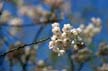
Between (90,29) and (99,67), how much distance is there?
162cm

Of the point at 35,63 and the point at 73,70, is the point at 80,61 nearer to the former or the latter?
the point at 73,70

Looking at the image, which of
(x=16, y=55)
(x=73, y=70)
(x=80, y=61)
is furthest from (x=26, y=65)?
(x=73, y=70)

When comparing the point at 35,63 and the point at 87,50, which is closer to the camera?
the point at 87,50

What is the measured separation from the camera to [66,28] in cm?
294

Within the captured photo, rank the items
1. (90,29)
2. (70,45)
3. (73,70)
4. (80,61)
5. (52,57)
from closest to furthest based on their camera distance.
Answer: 1. (70,45)
2. (73,70)
3. (80,61)
4. (52,57)
5. (90,29)

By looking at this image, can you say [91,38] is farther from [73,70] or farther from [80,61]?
[73,70]

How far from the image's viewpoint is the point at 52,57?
6496 mm

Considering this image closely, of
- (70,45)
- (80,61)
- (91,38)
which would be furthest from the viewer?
(91,38)

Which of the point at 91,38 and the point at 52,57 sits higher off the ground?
the point at 91,38

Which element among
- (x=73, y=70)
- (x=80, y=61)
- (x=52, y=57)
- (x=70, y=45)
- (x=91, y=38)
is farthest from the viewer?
(x=91, y=38)

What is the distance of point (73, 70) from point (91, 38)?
200 cm

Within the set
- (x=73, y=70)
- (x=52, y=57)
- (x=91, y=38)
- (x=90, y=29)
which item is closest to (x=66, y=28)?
(x=73, y=70)

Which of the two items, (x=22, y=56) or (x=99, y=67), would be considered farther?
(x=22, y=56)

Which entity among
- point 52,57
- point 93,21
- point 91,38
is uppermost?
point 93,21
